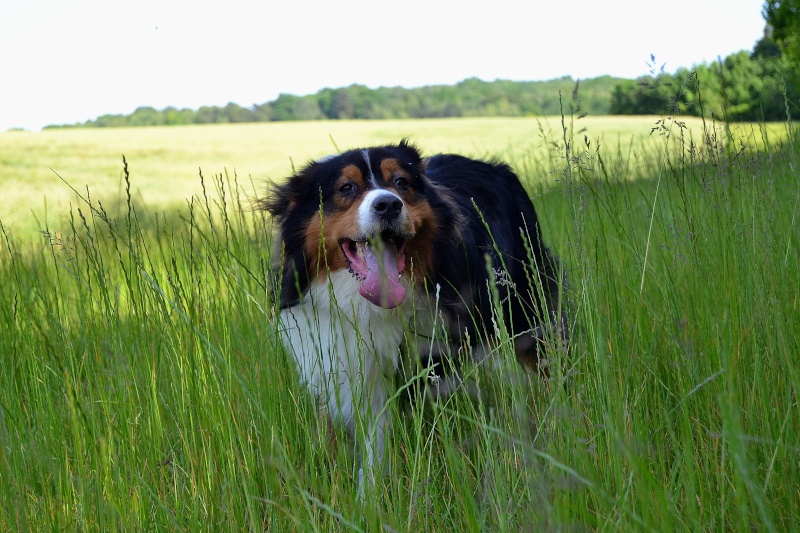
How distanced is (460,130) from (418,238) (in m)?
20.8

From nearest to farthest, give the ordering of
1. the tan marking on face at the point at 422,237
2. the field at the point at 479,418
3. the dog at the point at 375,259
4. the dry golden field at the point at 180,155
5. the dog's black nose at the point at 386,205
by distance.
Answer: the field at the point at 479,418, the dog's black nose at the point at 386,205, the dog at the point at 375,259, the tan marking on face at the point at 422,237, the dry golden field at the point at 180,155

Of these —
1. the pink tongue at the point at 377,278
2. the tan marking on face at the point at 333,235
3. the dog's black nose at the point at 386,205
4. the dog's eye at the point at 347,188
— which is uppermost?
the dog's eye at the point at 347,188

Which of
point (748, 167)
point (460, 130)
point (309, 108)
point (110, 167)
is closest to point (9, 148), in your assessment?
point (110, 167)

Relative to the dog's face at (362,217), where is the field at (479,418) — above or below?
below

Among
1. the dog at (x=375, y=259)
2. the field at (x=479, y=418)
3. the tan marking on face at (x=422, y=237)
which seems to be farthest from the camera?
the tan marking on face at (x=422, y=237)

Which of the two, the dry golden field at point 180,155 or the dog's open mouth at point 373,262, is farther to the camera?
the dry golden field at point 180,155

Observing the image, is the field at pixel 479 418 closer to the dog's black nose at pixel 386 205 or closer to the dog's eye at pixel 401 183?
the dog's black nose at pixel 386 205

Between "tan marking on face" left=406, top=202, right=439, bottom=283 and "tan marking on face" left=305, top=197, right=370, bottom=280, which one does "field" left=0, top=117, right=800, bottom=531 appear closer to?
"tan marking on face" left=305, top=197, right=370, bottom=280

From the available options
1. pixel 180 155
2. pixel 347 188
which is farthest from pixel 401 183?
pixel 180 155

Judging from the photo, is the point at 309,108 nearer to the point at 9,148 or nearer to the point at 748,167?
the point at 9,148

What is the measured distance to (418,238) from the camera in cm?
289

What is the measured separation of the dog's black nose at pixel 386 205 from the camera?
2607 mm

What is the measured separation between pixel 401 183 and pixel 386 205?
35cm

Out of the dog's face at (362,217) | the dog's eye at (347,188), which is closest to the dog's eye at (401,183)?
the dog's face at (362,217)
